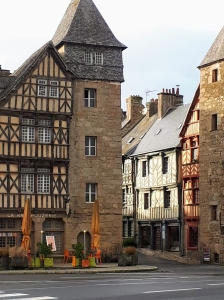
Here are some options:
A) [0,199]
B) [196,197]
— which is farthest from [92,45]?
[196,197]

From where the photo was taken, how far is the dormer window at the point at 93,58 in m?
36.3

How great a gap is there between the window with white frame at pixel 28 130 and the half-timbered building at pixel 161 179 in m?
12.6

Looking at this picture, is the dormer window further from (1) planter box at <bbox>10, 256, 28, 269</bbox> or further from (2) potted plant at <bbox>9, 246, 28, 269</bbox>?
(1) planter box at <bbox>10, 256, 28, 269</bbox>

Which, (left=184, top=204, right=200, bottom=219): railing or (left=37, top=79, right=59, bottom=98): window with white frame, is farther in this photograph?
(left=184, top=204, right=200, bottom=219): railing

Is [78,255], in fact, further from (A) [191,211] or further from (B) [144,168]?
(B) [144,168]

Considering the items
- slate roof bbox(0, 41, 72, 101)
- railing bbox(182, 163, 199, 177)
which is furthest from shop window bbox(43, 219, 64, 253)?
railing bbox(182, 163, 199, 177)

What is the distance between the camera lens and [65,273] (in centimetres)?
2806

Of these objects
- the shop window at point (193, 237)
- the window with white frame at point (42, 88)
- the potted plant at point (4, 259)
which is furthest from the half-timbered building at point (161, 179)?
the potted plant at point (4, 259)

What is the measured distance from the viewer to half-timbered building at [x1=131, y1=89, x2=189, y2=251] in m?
44.4

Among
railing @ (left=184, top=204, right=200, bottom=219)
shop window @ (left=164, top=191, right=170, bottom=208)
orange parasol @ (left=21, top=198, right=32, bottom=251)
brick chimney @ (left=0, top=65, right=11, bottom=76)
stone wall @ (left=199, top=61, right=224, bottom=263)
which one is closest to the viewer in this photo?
orange parasol @ (left=21, top=198, right=32, bottom=251)

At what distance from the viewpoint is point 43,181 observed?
113 feet

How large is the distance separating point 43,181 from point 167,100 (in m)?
17.9

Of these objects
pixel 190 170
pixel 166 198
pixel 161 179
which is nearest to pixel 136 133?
pixel 161 179

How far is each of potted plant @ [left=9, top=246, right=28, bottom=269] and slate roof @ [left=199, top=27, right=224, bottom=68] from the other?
16836mm
